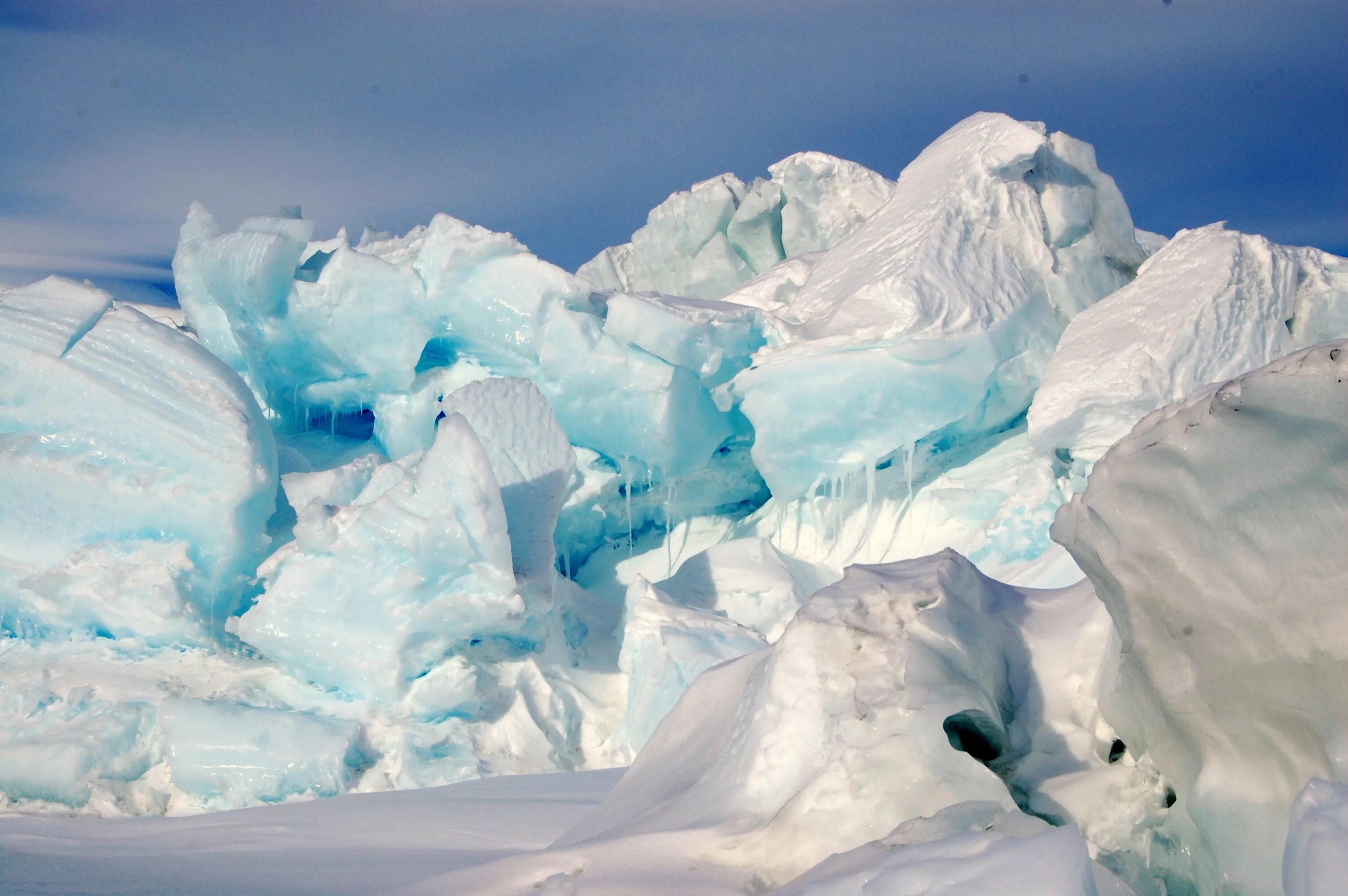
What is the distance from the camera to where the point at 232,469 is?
525 cm

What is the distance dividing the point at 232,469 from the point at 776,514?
3.06 metres

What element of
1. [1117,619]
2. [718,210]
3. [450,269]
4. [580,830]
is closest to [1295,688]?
[1117,619]

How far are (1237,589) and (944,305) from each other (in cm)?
433

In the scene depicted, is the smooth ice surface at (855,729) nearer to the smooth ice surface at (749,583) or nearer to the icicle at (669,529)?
the smooth ice surface at (749,583)

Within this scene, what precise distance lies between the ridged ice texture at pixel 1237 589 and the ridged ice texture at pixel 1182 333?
360 centimetres

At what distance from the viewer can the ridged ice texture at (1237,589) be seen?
1254 mm

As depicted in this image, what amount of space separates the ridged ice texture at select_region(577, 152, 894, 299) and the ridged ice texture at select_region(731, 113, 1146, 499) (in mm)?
1758

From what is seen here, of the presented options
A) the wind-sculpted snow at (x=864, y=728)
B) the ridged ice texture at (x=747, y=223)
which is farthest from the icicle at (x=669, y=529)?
the wind-sculpted snow at (x=864, y=728)

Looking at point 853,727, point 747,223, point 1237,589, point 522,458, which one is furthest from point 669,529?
point 1237,589

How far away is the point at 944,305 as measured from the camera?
18.2ft

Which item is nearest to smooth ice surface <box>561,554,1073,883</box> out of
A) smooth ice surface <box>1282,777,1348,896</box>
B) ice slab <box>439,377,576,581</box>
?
smooth ice surface <box>1282,777,1348,896</box>

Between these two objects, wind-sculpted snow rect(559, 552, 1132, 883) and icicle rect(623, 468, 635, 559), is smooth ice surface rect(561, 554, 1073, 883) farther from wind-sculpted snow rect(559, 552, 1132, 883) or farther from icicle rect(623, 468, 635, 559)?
icicle rect(623, 468, 635, 559)

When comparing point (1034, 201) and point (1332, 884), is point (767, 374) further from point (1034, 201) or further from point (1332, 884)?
point (1332, 884)

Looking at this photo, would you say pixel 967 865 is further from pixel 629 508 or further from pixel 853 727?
pixel 629 508
